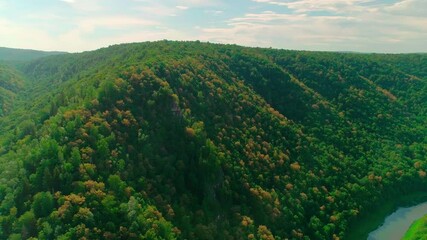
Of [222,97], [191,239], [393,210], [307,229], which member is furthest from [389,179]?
[191,239]

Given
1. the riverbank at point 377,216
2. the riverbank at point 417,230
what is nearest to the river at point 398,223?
the riverbank at point 377,216

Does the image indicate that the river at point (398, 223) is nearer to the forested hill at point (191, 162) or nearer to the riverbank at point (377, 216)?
the riverbank at point (377, 216)

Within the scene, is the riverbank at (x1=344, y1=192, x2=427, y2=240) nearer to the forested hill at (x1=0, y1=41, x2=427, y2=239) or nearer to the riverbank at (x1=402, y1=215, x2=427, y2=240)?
A: the forested hill at (x1=0, y1=41, x2=427, y2=239)

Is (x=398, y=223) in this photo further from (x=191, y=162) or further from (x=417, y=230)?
(x=191, y=162)

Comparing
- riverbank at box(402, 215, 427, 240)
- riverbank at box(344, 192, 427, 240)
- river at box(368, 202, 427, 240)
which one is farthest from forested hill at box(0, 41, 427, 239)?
riverbank at box(402, 215, 427, 240)

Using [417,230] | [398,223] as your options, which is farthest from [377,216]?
[417,230]
